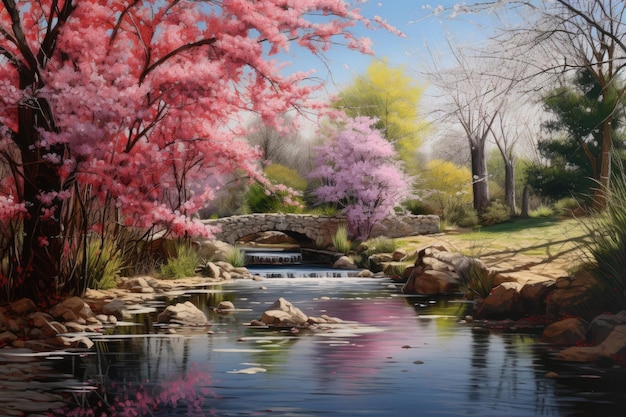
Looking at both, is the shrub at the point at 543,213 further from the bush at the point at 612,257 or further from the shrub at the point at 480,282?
the bush at the point at 612,257

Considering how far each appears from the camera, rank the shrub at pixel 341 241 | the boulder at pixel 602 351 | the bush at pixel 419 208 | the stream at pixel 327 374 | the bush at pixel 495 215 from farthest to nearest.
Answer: the bush at pixel 419 208
the bush at pixel 495 215
the shrub at pixel 341 241
the boulder at pixel 602 351
the stream at pixel 327 374

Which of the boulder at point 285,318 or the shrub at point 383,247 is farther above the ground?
the shrub at point 383,247

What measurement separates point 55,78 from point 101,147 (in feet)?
3.97

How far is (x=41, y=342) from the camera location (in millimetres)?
10531

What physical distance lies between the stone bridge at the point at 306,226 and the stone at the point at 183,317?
22.5m

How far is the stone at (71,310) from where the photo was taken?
42.1ft

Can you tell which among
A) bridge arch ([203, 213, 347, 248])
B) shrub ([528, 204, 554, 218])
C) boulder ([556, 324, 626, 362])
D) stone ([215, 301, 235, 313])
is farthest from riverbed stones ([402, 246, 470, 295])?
shrub ([528, 204, 554, 218])

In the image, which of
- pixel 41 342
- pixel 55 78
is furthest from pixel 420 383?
pixel 55 78

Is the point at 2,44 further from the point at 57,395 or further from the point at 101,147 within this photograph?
the point at 57,395

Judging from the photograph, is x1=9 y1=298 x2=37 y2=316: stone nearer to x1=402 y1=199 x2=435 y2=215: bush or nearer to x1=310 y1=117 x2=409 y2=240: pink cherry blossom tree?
x1=310 y1=117 x2=409 y2=240: pink cherry blossom tree

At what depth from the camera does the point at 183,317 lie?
1284cm

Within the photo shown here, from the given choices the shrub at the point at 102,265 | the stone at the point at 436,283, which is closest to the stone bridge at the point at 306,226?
the stone at the point at 436,283

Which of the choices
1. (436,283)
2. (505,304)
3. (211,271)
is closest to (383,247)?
(211,271)

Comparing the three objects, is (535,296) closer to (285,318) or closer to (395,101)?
(285,318)
